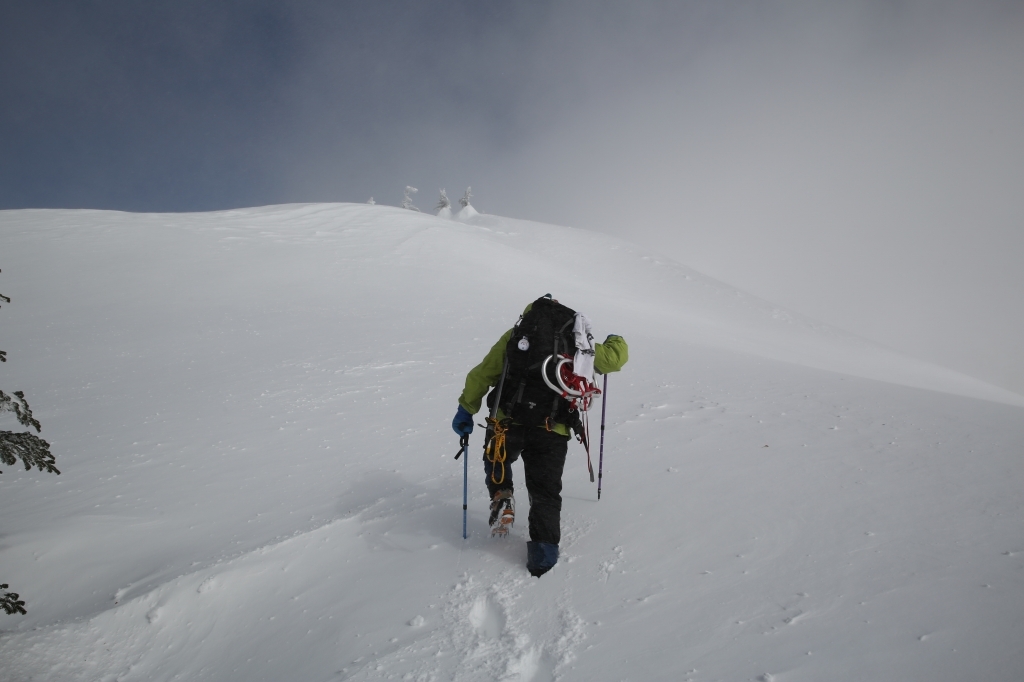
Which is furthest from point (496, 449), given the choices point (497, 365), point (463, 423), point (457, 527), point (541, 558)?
point (457, 527)

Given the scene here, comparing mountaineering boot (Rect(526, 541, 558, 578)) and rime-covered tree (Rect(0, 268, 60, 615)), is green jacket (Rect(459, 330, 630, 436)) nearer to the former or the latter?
mountaineering boot (Rect(526, 541, 558, 578))

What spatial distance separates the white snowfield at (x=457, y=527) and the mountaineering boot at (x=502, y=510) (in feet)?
0.50

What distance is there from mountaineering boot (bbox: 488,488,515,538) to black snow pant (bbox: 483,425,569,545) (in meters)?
0.19

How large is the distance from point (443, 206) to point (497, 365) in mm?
59378

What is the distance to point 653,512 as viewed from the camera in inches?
176

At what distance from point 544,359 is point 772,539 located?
220 centimetres

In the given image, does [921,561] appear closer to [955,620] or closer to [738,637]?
[955,620]

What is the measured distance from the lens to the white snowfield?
2.94m

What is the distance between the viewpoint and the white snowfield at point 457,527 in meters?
2.94

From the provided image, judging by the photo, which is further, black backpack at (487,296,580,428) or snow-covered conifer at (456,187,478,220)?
snow-covered conifer at (456,187,478,220)

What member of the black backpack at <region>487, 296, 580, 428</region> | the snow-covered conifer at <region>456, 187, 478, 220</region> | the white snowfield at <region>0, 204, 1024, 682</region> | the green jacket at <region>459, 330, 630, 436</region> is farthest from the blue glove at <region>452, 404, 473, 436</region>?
the snow-covered conifer at <region>456, 187, 478, 220</region>

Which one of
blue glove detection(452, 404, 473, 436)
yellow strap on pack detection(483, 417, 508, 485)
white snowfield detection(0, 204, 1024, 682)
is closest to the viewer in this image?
white snowfield detection(0, 204, 1024, 682)

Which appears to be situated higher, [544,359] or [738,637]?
[544,359]

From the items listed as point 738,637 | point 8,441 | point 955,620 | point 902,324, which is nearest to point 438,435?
point 8,441
